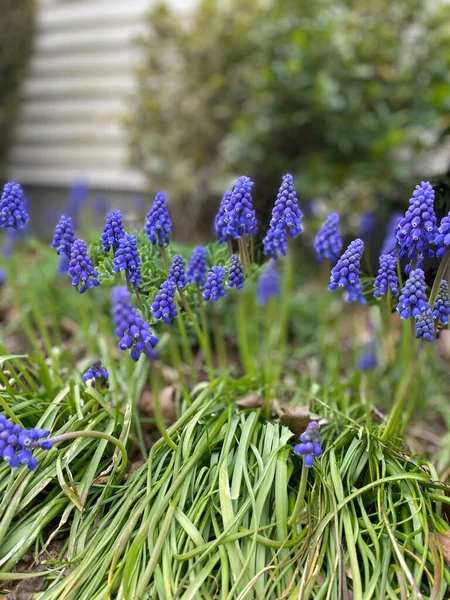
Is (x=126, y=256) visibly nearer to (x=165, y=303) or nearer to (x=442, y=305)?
(x=165, y=303)

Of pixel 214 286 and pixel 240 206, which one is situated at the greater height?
pixel 240 206

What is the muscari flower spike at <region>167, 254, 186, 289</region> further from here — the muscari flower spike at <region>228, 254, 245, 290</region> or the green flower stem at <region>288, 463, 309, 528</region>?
the green flower stem at <region>288, 463, 309, 528</region>

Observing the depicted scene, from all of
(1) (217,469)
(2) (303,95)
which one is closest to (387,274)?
(1) (217,469)

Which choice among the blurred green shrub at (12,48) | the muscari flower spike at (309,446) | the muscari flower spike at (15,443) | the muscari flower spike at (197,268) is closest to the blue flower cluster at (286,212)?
the muscari flower spike at (197,268)

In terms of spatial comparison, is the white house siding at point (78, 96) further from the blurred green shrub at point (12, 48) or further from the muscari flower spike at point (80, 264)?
the muscari flower spike at point (80, 264)

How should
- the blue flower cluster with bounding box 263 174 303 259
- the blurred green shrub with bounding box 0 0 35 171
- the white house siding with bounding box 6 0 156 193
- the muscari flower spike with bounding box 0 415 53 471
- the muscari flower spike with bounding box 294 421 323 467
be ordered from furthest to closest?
1. the white house siding with bounding box 6 0 156 193
2. the blurred green shrub with bounding box 0 0 35 171
3. the blue flower cluster with bounding box 263 174 303 259
4. the muscari flower spike with bounding box 294 421 323 467
5. the muscari flower spike with bounding box 0 415 53 471

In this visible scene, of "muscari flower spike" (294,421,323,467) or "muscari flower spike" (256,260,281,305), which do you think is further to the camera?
"muscari flower spike" (256,260,281,305)

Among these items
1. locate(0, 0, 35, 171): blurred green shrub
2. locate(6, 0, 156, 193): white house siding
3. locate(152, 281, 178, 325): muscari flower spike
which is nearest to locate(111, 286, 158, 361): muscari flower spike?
locate(152, 281, 178, 325): muscari flower spike
